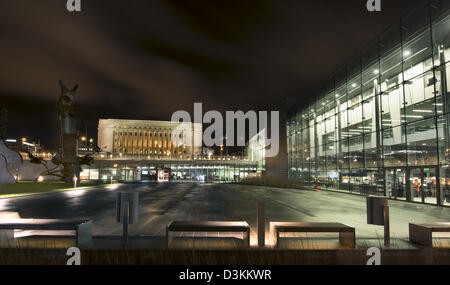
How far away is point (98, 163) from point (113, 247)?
180ft

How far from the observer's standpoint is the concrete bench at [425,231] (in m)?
6.21

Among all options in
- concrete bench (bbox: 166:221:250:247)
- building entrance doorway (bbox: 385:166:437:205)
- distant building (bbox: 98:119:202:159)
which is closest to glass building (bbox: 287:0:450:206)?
building entrance doorway (bbox: 385:166:437:205)

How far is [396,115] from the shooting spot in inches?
773

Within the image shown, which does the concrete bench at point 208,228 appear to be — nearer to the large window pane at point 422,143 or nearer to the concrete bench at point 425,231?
the concrete bench at point 425,231

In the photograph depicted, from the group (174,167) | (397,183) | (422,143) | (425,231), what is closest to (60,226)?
(425,231)

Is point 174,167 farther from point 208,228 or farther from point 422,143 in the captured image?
point 208,228

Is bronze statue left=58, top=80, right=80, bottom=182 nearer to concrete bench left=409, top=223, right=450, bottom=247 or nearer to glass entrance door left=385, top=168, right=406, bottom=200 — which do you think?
glass entrance door left=385, top=168, right=406, bottom=200

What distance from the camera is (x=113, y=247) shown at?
6199 millimetres

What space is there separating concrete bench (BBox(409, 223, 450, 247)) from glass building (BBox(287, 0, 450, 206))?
1176 cm

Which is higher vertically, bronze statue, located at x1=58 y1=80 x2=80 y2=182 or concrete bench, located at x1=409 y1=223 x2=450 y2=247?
bronze statue, located at x1=58 y1=80 x2=80 y2=182

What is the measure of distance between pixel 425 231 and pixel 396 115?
628 inches

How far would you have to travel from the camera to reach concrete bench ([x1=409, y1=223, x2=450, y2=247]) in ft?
20.4

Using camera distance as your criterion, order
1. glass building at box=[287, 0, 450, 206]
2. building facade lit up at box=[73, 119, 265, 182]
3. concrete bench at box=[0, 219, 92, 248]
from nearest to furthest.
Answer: concrete bench at box=[0, 219, 92, 248], glass building at box=[287, 0, 450, 206], building facade lit up at box=[73, 119, 265, 182]
